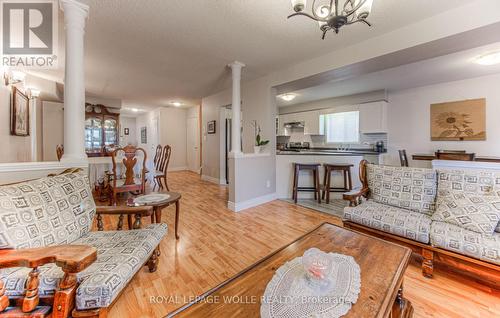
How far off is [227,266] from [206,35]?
2.60m

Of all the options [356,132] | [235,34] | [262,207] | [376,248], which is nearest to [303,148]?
[356,132]

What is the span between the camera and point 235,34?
246 centimetres

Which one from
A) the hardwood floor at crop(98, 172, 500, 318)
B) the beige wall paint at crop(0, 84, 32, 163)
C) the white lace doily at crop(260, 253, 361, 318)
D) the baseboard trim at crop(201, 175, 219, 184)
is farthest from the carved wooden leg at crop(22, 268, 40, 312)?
the baseboard trim at crop(201, 175, 219, 184)

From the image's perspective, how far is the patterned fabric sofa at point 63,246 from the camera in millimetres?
942

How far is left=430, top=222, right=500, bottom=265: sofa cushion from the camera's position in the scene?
1.42 m

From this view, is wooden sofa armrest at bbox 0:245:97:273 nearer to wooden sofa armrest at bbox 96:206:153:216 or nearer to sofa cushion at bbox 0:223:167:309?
sofa cushion at bbox 0:223:167:309

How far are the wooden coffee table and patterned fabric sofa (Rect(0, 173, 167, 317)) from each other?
0.50 m

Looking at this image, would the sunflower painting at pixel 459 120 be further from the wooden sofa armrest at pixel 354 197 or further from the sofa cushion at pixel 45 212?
the sofa cushion at pixel 45 212

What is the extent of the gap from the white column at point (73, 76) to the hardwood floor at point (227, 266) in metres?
1.34

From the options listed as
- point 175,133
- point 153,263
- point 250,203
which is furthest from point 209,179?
point 153,263

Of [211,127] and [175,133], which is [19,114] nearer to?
[211,127]

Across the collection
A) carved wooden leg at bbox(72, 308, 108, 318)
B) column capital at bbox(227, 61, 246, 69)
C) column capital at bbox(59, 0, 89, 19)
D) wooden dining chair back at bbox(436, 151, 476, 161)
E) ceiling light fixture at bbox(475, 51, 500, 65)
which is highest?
column capital at bbox(227, 61, 246, 69)

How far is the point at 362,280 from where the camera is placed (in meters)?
0.99

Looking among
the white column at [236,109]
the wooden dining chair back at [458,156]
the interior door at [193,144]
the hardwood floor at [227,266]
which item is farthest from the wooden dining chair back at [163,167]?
the wooden dining chair back at [458,156]
